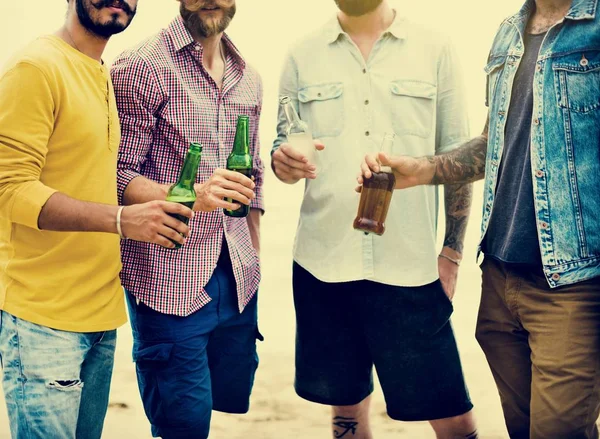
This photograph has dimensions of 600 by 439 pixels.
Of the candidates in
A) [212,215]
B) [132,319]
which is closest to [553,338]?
[212,215]

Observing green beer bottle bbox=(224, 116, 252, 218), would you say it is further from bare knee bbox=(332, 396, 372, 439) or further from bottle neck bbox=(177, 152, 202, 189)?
bare knee bbox=(332, 396, 372, 439)

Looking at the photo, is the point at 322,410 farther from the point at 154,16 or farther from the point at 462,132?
the point at 154,16

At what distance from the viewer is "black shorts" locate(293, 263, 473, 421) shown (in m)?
3.28

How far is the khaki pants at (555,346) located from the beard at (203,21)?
153cm

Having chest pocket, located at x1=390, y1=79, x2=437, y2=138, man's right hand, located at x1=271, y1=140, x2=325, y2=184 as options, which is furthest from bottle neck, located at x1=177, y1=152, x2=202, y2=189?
chest pocket, located at x1=390, y1=79, x2=437, y2=138

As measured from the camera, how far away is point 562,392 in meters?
2.63

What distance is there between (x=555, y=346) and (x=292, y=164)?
1238 millimetres

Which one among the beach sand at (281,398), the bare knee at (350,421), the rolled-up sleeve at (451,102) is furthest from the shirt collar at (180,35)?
the beach sand at (281,398)

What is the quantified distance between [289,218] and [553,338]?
11.3m

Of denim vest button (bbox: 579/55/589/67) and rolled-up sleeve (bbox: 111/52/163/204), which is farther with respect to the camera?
rolled-up sleeve (bbox: 111/52/163/204)

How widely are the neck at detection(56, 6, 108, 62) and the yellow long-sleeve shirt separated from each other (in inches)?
3.0

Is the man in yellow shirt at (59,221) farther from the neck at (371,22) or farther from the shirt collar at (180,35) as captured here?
the neck at (371,22)

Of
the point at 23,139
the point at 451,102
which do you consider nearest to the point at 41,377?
the point at 23,139

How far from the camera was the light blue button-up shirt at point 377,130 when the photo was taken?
3295mm
